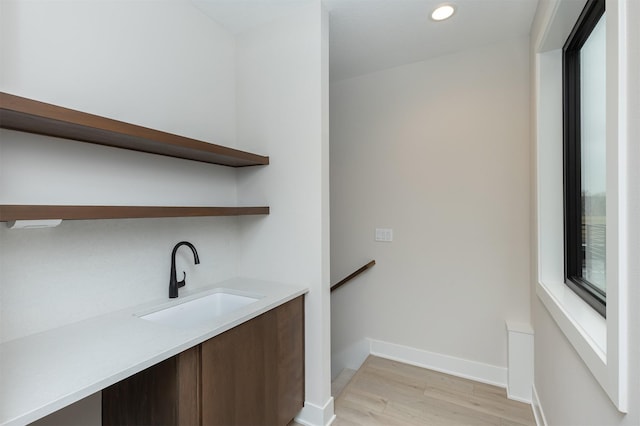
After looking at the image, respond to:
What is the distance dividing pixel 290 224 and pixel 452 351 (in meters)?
1.75

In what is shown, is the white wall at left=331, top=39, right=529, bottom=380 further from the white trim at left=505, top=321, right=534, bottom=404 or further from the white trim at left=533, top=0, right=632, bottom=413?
the white trim at left=533, top=0, right=632, bottom=413

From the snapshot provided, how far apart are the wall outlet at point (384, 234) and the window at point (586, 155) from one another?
1.23 metres

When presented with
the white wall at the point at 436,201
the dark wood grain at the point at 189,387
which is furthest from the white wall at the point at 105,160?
the white wall at the point at 436,201

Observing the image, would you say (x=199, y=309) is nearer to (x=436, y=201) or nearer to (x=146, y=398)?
(x=146, y=398)

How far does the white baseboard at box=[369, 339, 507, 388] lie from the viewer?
2.21 meters

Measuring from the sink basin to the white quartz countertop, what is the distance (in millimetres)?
90

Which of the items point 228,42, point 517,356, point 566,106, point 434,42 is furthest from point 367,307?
point 228,42

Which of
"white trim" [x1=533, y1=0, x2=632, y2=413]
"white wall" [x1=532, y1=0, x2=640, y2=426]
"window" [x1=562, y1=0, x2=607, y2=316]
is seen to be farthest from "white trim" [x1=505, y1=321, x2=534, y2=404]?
"white wall" [x1=532, y1=0, x2=640, y2=426]

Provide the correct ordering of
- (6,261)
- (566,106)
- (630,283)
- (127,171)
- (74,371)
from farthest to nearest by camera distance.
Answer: (566,106) → (127,171) → (6,261) → (74,371) → (630,283)

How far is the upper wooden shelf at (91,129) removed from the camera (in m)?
0.92

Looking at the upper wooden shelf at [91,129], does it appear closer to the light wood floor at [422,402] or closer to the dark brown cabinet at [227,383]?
the dark brown cabinet at [227,383]

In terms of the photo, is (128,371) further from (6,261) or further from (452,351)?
(452,351)

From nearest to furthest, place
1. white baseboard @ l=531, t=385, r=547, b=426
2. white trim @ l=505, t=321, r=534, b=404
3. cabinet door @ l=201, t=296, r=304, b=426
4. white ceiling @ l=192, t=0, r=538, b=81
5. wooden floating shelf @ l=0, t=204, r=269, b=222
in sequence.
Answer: wooden floating shelf @ l=0, t=204, r=269, b=222, cabinet door @ l=201, t=296, r=304, b=426, white baseboard @ l=531, t=385, r=547, b=426, white ceiling @ l=192, t=0, r=538, b=81, white trim @ l=505, t=321, r=534, b=404

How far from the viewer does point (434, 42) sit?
7.27 ft
